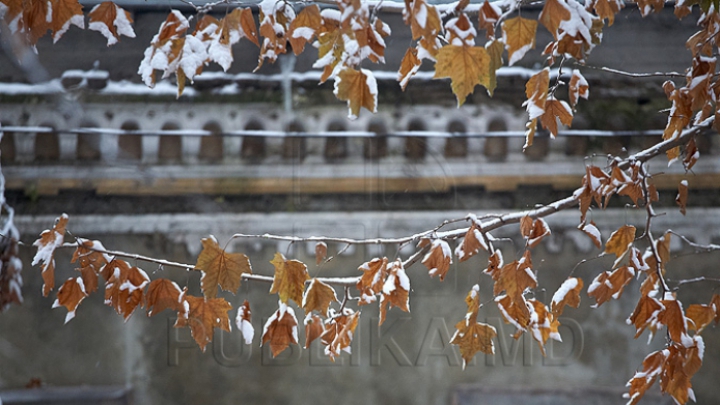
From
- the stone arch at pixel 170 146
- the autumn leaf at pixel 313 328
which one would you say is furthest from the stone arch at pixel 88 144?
the autumn leaf at pixel 313 328

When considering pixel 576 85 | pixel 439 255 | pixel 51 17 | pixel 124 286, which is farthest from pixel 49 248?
pixel 576 85

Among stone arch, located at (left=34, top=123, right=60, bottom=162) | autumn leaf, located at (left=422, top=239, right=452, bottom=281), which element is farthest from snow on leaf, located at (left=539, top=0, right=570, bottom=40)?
stone arch, located at (left=34, top=123, right=60, bottom=162)

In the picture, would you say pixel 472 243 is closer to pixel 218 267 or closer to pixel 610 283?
pixel 610 283

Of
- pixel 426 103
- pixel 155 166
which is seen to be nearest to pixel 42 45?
pixel 155 166

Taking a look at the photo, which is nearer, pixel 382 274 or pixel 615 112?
pixel 382 274

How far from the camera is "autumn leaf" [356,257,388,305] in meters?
1.45

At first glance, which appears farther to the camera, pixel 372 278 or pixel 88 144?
pixel 88 144

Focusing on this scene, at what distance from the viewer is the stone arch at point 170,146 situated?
3.16 metres

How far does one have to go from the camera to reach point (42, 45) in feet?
11.2

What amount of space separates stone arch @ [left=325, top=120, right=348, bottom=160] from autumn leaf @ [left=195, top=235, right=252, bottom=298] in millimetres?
1773

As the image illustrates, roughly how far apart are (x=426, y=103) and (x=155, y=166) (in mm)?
1421

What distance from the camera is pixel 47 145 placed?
10.5 ft

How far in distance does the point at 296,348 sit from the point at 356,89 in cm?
237

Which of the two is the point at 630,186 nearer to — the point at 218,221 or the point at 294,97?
the point at 294,97
